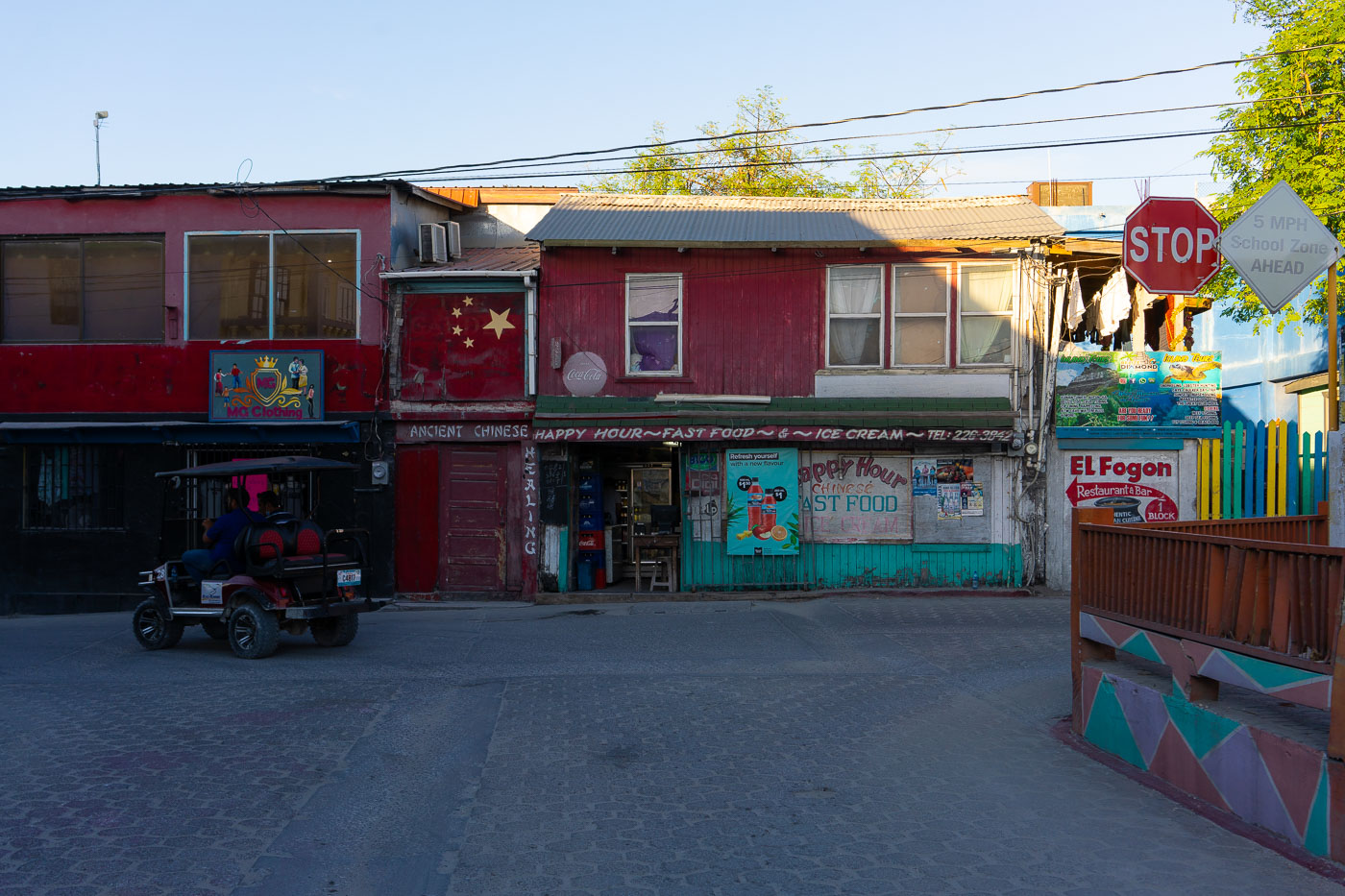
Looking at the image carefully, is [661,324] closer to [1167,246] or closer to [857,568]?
[857,568]

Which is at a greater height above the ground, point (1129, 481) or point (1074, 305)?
point (1074, 305)

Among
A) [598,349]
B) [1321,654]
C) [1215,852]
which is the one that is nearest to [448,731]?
[1215,852]

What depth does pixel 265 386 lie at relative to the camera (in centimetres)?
1828

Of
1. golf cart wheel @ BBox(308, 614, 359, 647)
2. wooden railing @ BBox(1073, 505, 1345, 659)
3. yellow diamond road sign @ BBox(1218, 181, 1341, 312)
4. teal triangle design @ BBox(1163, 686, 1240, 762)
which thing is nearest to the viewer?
wooden railing @ BBox(1073, 505, 1345, 659)

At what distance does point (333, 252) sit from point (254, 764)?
40.2ft

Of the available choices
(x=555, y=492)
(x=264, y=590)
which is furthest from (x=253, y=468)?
(x=555, y=492)

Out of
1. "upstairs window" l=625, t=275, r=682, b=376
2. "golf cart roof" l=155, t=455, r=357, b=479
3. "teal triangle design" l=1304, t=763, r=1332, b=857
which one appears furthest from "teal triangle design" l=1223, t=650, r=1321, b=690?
"upstairs window" l=625, t=275, r=682, b=376

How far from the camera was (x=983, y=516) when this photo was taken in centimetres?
1772

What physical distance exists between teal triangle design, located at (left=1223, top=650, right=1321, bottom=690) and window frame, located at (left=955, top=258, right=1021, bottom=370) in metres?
11.5

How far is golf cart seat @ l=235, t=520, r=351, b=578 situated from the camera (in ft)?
Result: 41.1

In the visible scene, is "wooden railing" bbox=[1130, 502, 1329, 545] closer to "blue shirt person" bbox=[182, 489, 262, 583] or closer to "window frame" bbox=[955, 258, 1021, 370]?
"window frame" bbox=[955, 258, 1021, 370]

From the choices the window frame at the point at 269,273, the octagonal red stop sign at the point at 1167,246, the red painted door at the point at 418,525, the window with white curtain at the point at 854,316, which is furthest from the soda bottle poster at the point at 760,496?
the window frame at the point at 269,273

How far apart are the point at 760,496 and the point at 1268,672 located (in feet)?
38.2

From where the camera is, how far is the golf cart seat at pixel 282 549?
493 inches
